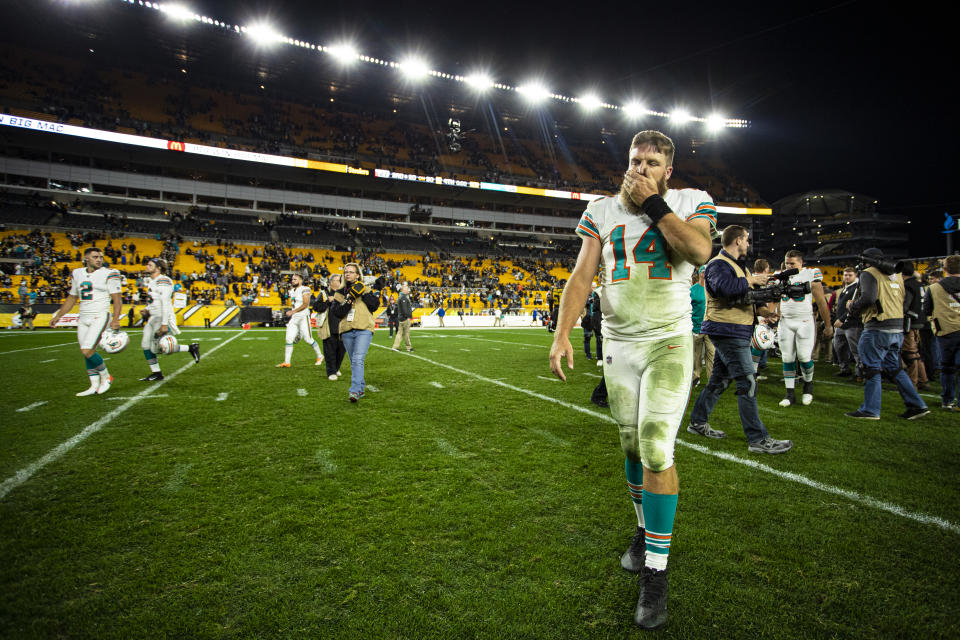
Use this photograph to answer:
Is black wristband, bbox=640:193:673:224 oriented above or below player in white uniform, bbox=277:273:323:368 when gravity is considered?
above

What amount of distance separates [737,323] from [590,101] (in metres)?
44.8

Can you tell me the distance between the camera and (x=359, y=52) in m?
36.7

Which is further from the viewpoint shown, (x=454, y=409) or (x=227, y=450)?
(x=454, y=409)

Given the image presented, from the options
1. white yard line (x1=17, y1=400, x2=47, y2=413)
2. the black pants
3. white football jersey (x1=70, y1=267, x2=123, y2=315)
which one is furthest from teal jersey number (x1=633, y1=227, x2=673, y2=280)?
white football jersey (x1=70, y1=267, x2=123, y2=315)

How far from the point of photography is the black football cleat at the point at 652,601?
192cm

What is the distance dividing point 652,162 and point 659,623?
84.3 inches

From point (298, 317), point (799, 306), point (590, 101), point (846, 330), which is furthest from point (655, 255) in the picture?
point (590, 101)

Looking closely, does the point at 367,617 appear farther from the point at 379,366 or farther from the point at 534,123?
the point at 534,123

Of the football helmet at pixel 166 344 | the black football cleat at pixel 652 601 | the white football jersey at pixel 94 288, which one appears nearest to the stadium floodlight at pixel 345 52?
the football helmet at pixel 166 344

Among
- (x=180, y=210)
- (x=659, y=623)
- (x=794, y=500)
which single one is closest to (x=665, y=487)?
(x=659, y=623)

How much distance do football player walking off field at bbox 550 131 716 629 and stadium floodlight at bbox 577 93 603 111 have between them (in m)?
45.8

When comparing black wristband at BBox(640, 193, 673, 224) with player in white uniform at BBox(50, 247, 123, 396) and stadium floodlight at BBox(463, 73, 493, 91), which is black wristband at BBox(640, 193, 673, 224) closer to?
player in white uniform at BBox(50, 247, 123, 396)

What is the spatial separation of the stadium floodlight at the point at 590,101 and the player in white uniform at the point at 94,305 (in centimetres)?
4384

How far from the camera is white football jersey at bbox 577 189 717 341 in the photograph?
220 centimetres
